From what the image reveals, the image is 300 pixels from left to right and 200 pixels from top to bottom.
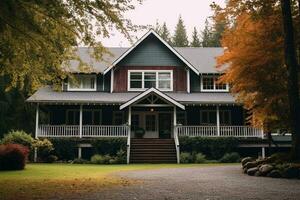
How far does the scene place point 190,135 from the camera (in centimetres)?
2988

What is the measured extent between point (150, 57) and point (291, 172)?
64.0 ft

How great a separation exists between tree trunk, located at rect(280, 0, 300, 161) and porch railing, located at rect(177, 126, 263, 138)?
13189 millimetres

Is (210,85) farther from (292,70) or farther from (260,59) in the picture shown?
(292,70)

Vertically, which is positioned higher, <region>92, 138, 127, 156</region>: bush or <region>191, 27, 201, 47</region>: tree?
<region>191, 27, 201, 47</region>: tree

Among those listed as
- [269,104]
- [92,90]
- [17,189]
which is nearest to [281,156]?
[269,104]

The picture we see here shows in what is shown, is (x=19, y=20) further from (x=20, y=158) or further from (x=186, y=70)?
(x=186, y=70)

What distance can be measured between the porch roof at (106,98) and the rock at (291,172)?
1472 cm

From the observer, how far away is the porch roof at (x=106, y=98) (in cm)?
2894

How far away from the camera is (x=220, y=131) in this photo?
30.8 meters

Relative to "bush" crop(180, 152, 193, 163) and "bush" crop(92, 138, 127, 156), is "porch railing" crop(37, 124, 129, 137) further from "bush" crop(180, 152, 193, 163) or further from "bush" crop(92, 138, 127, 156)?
"bush" crop(180, 152, 193, 163)

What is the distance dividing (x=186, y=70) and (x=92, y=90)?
780 cm

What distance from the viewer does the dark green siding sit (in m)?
32.4

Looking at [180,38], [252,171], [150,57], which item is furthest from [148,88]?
[180,38]

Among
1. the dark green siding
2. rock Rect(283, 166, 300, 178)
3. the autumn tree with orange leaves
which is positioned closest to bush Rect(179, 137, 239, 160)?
the dark green siding
